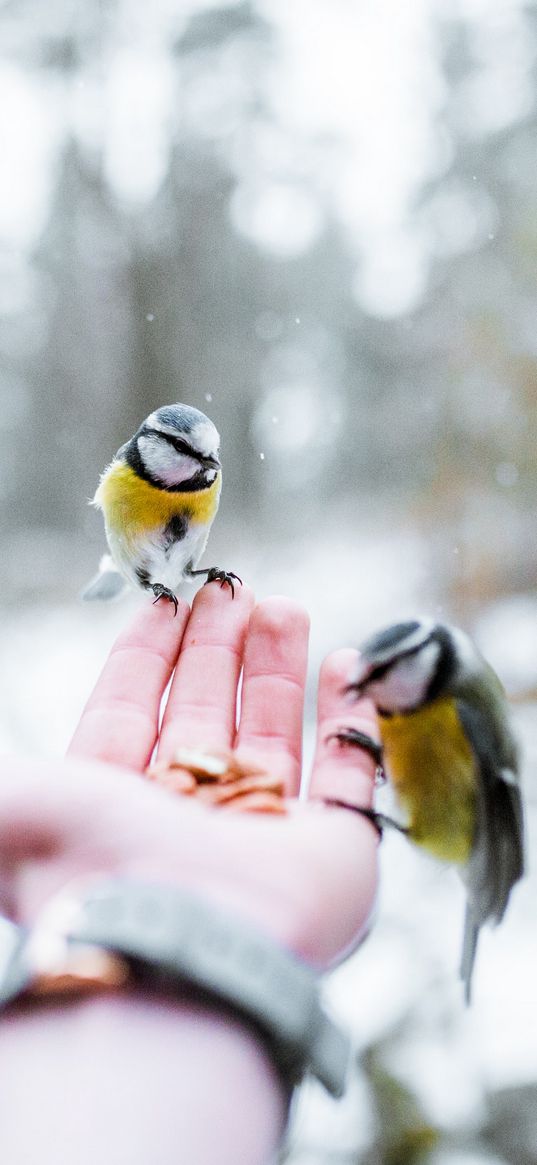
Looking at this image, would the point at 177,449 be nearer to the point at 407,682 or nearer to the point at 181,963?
the point at 407,682

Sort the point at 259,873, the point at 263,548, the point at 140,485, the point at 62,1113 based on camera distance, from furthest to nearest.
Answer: the point at 263,548
the point at 140,485
the point at 259,873
the point at 62,1113

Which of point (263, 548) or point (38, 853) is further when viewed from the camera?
point (263, 548)

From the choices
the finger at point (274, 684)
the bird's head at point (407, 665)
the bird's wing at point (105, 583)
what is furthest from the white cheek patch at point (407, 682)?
the bird's wing at point (105, 583)

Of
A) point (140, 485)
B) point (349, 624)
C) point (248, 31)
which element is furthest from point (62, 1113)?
point (248, 31)

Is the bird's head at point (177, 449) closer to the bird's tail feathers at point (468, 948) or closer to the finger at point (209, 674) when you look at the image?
the finger at point (209, 674)

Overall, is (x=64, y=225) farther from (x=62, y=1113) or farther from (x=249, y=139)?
→ (x=62, y=1113)

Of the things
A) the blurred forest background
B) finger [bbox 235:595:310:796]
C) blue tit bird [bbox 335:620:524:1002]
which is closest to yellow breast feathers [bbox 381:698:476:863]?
blue tit bird [bbox 335:620:524:1002]
